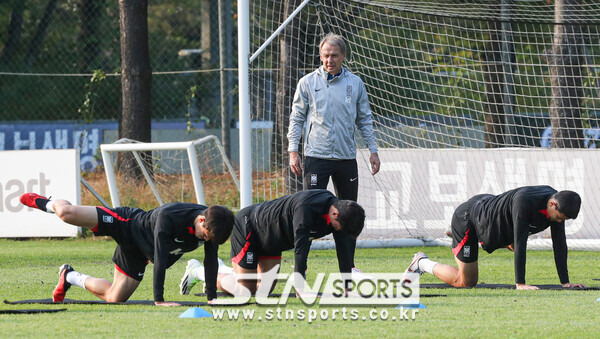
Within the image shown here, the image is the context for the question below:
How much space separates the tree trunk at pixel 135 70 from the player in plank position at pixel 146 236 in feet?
31.7

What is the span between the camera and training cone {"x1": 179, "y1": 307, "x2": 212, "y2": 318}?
569cm

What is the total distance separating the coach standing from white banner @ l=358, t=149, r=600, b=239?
11.8ft

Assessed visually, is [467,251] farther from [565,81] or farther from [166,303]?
[565,81]

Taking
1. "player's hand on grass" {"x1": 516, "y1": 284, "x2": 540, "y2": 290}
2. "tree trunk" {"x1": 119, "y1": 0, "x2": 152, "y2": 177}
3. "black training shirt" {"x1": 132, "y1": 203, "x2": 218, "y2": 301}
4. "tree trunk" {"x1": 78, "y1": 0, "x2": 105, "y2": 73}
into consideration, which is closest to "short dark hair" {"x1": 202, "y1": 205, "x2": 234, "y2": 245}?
"black training shirt" {"x1": 132, "y1": 203, "x2": 218, "y2": 301}

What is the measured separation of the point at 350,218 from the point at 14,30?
90.6 feet

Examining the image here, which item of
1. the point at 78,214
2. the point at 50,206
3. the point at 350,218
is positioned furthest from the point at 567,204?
the point at 50,206

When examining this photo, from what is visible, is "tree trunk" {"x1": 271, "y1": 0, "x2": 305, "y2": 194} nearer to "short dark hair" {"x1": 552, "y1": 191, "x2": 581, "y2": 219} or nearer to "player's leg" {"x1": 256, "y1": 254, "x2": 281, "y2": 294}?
"player's leg" {"x1": 256, "y1": 254, "x2": 281, "y2": 294}

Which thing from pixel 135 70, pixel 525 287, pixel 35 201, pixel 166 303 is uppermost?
pixel 135 70

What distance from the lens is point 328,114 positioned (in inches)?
311

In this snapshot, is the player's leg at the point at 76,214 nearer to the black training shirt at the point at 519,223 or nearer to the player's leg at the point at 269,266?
the player's leg at the point at 269,266

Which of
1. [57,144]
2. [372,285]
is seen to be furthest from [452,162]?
[57,144]

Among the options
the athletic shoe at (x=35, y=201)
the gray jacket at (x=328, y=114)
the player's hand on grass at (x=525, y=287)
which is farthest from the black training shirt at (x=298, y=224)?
the athletic shoe at (x=35, y=201)

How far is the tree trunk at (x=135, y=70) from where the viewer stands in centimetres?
1648

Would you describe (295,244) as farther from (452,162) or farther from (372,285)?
(452,162)
